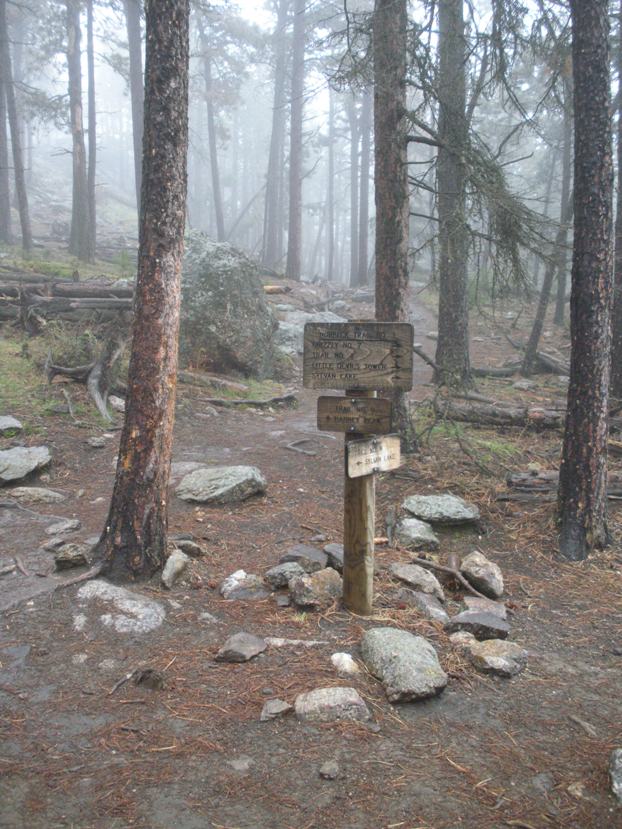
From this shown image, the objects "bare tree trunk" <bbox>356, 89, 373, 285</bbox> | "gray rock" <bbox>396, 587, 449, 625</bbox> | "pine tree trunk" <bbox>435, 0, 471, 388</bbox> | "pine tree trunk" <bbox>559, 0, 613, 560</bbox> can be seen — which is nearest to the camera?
"gray rock" <bbox>396, 587, 449, 625</bbox>

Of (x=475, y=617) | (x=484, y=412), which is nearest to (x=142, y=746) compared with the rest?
(x=475, y=617)

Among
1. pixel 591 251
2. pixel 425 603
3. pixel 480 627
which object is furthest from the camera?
pixel 591 251

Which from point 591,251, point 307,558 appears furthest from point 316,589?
point 591,251

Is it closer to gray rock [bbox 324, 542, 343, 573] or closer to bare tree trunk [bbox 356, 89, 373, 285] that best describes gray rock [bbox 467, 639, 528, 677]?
gray rock [bbox 324, 542, 343, 573]

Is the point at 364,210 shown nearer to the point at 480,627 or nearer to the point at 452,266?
the point at 452,266

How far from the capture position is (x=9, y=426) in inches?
311

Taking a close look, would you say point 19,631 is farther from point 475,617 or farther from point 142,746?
point 475,617

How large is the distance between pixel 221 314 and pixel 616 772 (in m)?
10.5

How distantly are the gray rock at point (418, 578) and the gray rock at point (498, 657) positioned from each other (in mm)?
753

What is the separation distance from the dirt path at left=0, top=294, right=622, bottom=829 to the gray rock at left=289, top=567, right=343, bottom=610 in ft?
0.54

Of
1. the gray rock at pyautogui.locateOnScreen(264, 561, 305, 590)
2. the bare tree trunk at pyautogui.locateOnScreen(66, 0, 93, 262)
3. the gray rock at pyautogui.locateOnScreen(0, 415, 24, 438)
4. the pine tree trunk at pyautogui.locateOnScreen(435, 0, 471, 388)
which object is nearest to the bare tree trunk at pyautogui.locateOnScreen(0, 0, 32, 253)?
the bare tree trunk at pyautogui.locateOnScreen(66, 0, 93, 262)

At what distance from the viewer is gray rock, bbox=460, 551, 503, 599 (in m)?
5.05

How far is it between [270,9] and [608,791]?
41400 millimetres

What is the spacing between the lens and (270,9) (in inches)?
1382
